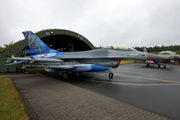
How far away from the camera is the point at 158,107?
3137mm

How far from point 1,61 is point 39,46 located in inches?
244

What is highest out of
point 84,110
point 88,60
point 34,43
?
point 34,43

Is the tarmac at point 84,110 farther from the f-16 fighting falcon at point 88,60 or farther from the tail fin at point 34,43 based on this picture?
the tail fin at point 34,43

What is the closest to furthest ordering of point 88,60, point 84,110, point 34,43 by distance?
point 84,110
point 88,60
point 34,43

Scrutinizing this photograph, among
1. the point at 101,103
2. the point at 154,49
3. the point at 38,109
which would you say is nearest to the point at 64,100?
the point at 38,109

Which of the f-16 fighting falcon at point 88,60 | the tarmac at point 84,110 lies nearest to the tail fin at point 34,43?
the f-16 fighting falcon at point 88,60

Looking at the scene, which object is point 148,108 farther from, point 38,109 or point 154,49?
point 154,49

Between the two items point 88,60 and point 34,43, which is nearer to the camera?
point 88,60

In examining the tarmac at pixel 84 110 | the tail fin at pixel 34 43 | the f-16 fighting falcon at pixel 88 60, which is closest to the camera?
the tarmac at pixel 84 110

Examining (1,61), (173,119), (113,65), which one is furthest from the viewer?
(1,61)

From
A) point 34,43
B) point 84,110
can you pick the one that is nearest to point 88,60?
point 84,110

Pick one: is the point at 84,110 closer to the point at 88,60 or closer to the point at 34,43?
the point at 88,60

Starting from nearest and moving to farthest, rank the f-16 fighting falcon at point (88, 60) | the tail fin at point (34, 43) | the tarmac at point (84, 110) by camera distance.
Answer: the tarmac at point (84, 110), the f-16 fighting falcon at point (88, 60), the tail fin at point (34, 43)

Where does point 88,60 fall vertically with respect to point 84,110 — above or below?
above
